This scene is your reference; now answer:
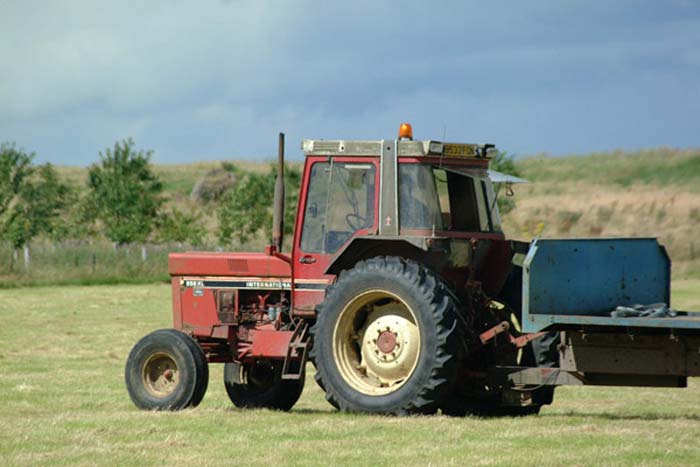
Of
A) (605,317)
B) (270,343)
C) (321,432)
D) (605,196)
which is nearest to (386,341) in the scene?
(321,432)

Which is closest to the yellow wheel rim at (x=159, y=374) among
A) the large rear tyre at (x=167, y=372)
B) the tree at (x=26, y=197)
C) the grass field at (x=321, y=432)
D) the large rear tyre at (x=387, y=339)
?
the large rear tyre at (x=167, y=372)

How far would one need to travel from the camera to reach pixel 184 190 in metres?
88.6

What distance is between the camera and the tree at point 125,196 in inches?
2172

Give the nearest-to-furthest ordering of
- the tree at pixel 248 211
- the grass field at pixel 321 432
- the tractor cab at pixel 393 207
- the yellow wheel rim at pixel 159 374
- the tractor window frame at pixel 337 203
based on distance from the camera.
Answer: the grass field at pixel 321 432
the tractor cab at pixel 393 207
the tractor window frame at pixel 337 203
the yellow wheel rim at pixel 159 374
the tree at pixel 248 211

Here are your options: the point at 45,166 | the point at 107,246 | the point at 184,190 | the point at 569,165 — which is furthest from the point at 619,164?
the point at 107,246

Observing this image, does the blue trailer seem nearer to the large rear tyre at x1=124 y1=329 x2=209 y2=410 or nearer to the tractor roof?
the tractor roof

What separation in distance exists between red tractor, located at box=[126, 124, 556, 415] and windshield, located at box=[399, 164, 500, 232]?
12 millimetres

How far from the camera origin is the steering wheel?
11.5 metres

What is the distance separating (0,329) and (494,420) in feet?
52.3

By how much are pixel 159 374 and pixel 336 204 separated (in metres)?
2.46

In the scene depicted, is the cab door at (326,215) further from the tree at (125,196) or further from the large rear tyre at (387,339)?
the tree at (125,196)

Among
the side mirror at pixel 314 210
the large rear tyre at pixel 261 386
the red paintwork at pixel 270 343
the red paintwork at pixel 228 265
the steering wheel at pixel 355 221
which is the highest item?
the side mirror at pixel 314 210

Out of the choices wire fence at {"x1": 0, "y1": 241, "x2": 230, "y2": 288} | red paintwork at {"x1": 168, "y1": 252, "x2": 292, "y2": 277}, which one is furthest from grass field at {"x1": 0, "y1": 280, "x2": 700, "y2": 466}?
wire fence at {"x1": 0, "y1": 241, "x2": 230, "y2": 288}

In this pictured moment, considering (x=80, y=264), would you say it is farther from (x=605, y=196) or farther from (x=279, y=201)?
(x=605, y=196)
